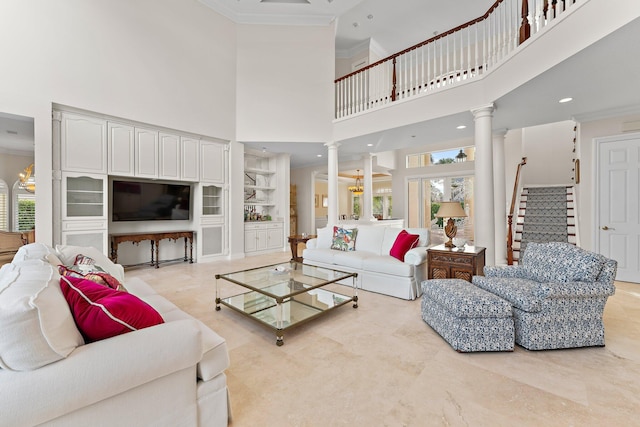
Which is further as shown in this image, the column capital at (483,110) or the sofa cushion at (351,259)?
the column capital at (483,110)

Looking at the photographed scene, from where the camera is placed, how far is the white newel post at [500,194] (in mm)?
5324

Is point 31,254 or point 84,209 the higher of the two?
point 84,209

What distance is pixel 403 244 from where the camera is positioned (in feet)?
12.5

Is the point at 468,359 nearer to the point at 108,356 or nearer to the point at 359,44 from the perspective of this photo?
the point at 108,356

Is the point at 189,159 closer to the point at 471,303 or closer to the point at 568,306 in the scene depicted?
the point at 471,303

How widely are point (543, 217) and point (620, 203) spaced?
2098 mm

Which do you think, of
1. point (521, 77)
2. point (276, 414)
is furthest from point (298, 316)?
point (521, 77)

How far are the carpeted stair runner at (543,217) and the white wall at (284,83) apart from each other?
498 centimetres

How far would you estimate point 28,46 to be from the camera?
3.94 m

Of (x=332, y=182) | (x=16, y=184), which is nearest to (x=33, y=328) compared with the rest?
(x=332, y=182)

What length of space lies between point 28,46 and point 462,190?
9.80 metres

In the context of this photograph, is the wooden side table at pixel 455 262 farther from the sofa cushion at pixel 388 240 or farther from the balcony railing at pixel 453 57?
the balcony railing at pixel 453 57

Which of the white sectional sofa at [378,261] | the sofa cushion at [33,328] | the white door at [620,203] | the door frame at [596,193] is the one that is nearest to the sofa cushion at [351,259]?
the white sectional sofa at [378,261]

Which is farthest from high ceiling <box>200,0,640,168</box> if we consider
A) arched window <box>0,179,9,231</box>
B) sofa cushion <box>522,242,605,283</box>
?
arched window <box>0,179,9,231</box>
